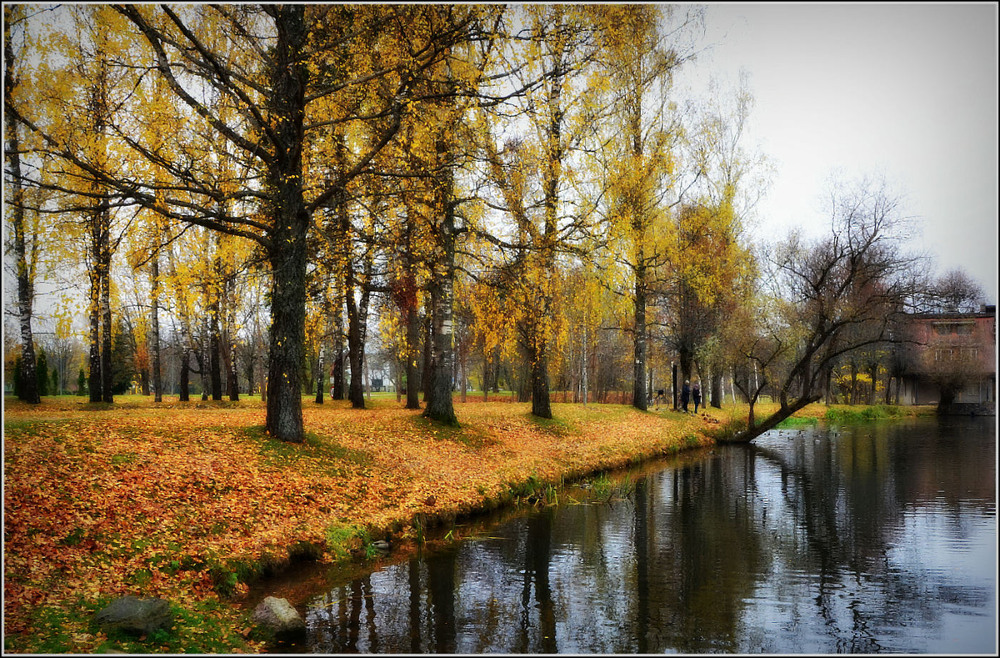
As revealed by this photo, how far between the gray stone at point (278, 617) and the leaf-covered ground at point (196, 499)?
23cm

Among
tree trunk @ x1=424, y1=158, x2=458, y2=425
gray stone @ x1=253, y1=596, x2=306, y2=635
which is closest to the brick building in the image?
tree trunk @ x1=424, y1=158, x2=458, y2=425

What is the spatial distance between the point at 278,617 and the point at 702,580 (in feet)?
18.3

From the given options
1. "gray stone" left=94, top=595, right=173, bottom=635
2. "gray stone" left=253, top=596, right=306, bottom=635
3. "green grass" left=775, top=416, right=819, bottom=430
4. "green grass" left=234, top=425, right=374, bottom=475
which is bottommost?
"green grass" left=775, top=416, right=819, bottom=430

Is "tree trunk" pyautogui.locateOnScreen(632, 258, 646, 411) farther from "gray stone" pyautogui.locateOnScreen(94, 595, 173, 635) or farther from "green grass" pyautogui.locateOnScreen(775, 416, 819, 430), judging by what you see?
"gray stone" pyautogui.locateOnScreen(94, 595, 173, 635)

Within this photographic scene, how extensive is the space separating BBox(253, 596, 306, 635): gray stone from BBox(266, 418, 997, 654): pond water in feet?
0.88

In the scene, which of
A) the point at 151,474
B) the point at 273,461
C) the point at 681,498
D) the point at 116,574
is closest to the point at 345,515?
the point at 273,461

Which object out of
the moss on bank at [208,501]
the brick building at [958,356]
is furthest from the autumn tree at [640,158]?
the brick building at [958,356]

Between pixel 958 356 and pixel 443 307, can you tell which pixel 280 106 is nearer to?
pixel 443 307

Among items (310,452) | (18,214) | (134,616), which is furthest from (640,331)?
(134,616)

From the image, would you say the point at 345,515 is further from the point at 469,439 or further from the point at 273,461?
the point at 469,439

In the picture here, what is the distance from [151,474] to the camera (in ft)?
→ 32.4

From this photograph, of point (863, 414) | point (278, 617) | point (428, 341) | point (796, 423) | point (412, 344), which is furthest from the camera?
point (863, 414)

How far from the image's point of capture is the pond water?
752cm

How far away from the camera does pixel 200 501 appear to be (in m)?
9.70
